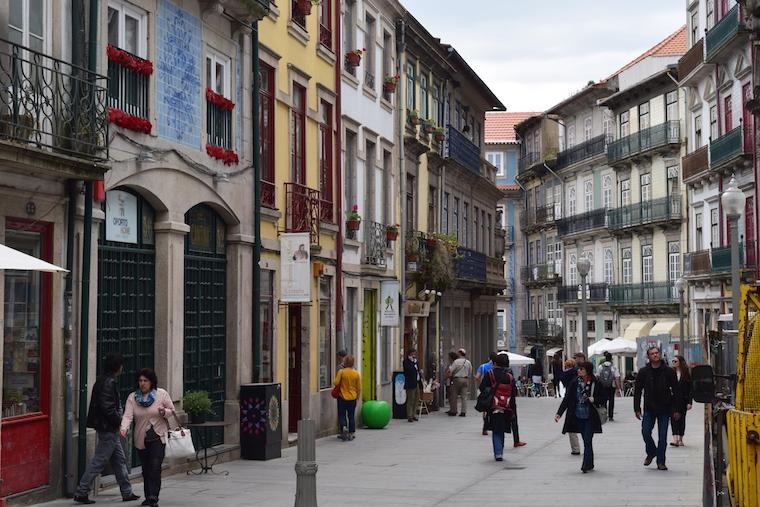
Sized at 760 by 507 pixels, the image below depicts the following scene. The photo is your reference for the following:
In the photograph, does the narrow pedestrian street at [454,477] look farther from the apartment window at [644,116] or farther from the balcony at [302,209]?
the apartment window at [644,116]

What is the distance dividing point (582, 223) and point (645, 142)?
29.5ft

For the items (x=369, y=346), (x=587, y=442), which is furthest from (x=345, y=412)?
(x=587, y=442)

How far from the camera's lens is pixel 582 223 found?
67812 mm

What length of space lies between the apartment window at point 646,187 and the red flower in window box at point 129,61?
4519 centimetres

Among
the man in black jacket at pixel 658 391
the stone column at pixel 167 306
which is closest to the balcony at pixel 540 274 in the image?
the man in black jacket at pixel 658 391

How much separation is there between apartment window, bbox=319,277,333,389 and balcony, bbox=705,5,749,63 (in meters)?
16.0

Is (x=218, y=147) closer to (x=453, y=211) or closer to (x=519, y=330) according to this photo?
(x=453, y=211)

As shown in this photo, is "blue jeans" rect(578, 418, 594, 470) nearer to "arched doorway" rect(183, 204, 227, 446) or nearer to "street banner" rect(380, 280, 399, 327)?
Answer: "arched doorway" rect(183, 204, 227, 446)

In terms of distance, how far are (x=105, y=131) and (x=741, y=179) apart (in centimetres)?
2879

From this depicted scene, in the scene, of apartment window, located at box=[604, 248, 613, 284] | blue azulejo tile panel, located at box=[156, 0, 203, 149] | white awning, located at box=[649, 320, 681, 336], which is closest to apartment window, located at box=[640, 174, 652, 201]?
apartment window, located at box=[604, 248, 613, 284]

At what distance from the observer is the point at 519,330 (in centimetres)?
8300

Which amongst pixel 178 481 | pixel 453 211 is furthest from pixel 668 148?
pixel 178 481

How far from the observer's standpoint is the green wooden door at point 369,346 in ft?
99.2

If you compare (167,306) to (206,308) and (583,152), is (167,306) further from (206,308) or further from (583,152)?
(583,152)
